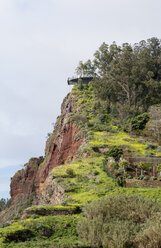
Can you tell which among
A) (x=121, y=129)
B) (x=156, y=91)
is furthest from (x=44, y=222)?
(x=156, y=91)

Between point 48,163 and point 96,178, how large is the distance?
2767cm

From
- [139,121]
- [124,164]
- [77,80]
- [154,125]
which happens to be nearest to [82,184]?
[124,164]

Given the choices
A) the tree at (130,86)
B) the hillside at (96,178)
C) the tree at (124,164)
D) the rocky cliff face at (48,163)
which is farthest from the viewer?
the tree at (130,86)

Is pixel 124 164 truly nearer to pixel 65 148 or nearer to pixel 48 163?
pixel 65 148

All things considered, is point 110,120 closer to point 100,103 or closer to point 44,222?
point 100,103

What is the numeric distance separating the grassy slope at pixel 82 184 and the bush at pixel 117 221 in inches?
35.4

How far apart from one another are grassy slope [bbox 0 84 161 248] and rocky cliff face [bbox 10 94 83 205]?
6.68ft

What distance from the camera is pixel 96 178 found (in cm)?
2394

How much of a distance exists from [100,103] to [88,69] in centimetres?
1707

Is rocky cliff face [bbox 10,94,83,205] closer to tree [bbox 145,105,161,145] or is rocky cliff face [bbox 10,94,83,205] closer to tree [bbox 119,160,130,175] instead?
tree [bbox 119,160,130,175]

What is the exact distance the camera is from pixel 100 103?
175ft


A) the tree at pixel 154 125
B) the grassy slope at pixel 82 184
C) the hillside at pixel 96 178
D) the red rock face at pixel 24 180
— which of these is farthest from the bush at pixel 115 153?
the red rock face at pixel 24 180

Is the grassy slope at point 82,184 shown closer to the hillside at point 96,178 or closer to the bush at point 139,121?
the hillside at point 96,178

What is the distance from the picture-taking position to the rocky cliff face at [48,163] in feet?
141
